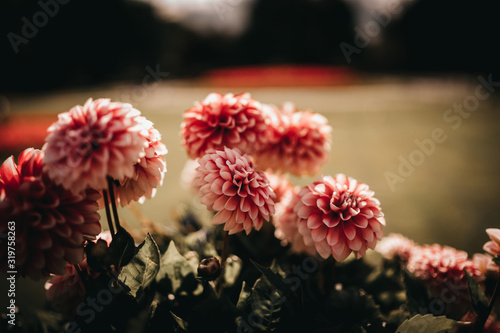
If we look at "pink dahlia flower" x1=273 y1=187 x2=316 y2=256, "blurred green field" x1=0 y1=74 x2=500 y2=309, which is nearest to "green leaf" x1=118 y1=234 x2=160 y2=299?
"pink dahlia flower" x1=273 y1=187 x2=316 y2=256

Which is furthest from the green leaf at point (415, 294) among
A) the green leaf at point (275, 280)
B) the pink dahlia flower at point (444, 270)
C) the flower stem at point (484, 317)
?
the green leaf at point (275, 280)

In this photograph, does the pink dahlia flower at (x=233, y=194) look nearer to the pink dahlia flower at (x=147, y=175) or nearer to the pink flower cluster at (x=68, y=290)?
the pink dahlia flower at (x=147, y=175)

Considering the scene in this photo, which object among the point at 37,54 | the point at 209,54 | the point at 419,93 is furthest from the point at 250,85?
the point at 209,54

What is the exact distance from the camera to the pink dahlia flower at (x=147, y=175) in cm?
97

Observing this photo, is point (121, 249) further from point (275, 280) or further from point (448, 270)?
point (448, 270)

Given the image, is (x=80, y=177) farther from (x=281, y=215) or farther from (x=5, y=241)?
(x=281, y=215)

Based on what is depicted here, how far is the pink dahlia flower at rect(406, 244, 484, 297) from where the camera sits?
3.98 feet

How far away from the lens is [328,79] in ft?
65.1

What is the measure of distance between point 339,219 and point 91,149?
0.73 m

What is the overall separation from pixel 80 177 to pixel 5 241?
0.26 m

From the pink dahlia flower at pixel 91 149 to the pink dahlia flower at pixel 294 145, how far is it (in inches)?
25.8

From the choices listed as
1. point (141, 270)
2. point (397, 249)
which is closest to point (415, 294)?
point (397, 249)

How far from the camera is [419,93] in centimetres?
1675

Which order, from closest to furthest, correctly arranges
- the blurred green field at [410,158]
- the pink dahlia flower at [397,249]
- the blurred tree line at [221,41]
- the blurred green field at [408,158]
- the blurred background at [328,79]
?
the pink dahlia flower at [397,249] < the blurred green field at [408,158] < the blurred green field at [410,158] < the blurred background at [328,79] < the blurred tree line at [221,41]
